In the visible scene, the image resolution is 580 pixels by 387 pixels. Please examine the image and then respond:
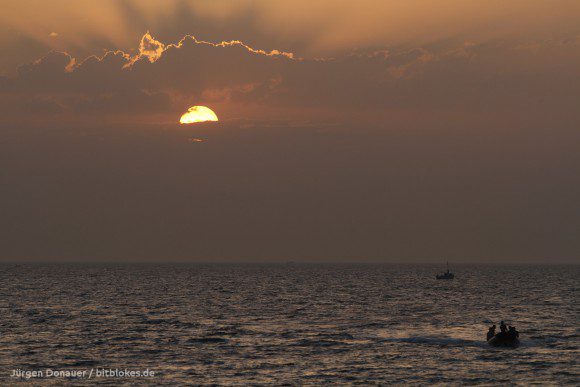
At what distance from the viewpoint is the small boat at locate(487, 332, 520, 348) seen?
70375 mm

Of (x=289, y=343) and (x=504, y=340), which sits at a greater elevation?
(x=504, y=340)

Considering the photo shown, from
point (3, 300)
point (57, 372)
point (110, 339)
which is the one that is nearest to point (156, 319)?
point (110, 339)

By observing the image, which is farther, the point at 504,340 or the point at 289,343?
the point at 504,340

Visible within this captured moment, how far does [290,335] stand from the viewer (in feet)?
251

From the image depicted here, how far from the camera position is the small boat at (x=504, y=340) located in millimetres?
70375

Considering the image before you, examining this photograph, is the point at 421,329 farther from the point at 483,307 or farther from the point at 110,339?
the point at 483,307

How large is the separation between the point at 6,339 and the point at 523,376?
4502cm

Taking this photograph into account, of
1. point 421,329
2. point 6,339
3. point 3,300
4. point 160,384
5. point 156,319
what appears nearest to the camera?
point 160,384

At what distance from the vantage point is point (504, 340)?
70.6m

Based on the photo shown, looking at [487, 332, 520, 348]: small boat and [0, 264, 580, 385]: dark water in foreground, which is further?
[487, 332, 520, 348]: small boat

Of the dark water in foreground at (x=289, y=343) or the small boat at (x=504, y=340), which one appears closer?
the dark water in foreground at (x=289, y=343)

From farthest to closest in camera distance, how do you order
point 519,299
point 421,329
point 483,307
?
point 519,299 → point 483,307 → point 421,329

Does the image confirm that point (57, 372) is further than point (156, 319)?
No

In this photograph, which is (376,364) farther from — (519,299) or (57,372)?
(519,299)
